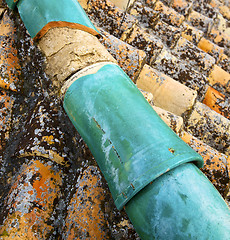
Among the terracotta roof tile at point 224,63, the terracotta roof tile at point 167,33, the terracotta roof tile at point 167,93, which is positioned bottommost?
the terracotta roof tile at point 167,93

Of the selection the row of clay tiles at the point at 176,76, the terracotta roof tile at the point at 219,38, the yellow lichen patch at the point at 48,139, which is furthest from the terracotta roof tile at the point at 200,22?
the yellow lichen patch at the point at 48,139

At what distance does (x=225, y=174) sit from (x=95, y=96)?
0.89 m

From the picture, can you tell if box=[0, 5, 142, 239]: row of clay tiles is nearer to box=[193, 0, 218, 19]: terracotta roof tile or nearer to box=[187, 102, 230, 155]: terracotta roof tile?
box=[187, 102, 230, 155]: terracotta roof tile

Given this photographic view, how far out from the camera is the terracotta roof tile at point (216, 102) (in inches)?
76.1

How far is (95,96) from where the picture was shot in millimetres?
805

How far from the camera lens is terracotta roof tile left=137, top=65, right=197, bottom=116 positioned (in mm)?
1602

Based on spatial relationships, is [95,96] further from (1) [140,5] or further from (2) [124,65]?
(1) [140,5]

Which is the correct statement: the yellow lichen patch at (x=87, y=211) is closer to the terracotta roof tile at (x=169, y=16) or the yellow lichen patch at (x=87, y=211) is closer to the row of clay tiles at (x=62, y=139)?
the row of clay tiles at (x=62, y=139)

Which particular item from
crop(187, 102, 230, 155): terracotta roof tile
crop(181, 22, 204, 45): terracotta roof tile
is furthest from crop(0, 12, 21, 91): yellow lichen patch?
crop(181, 22, 204, 45): terracotta roof tile

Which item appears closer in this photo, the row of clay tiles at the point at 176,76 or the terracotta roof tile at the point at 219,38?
the row of clay tiles at the point at 176,76

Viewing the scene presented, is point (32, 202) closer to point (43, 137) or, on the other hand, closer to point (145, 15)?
point (43, 137)

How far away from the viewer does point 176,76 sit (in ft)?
6.11

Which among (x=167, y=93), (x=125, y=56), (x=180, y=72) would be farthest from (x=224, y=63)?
(x=125, y=56)

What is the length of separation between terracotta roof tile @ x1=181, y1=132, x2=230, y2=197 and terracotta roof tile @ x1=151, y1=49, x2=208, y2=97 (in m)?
0.67
